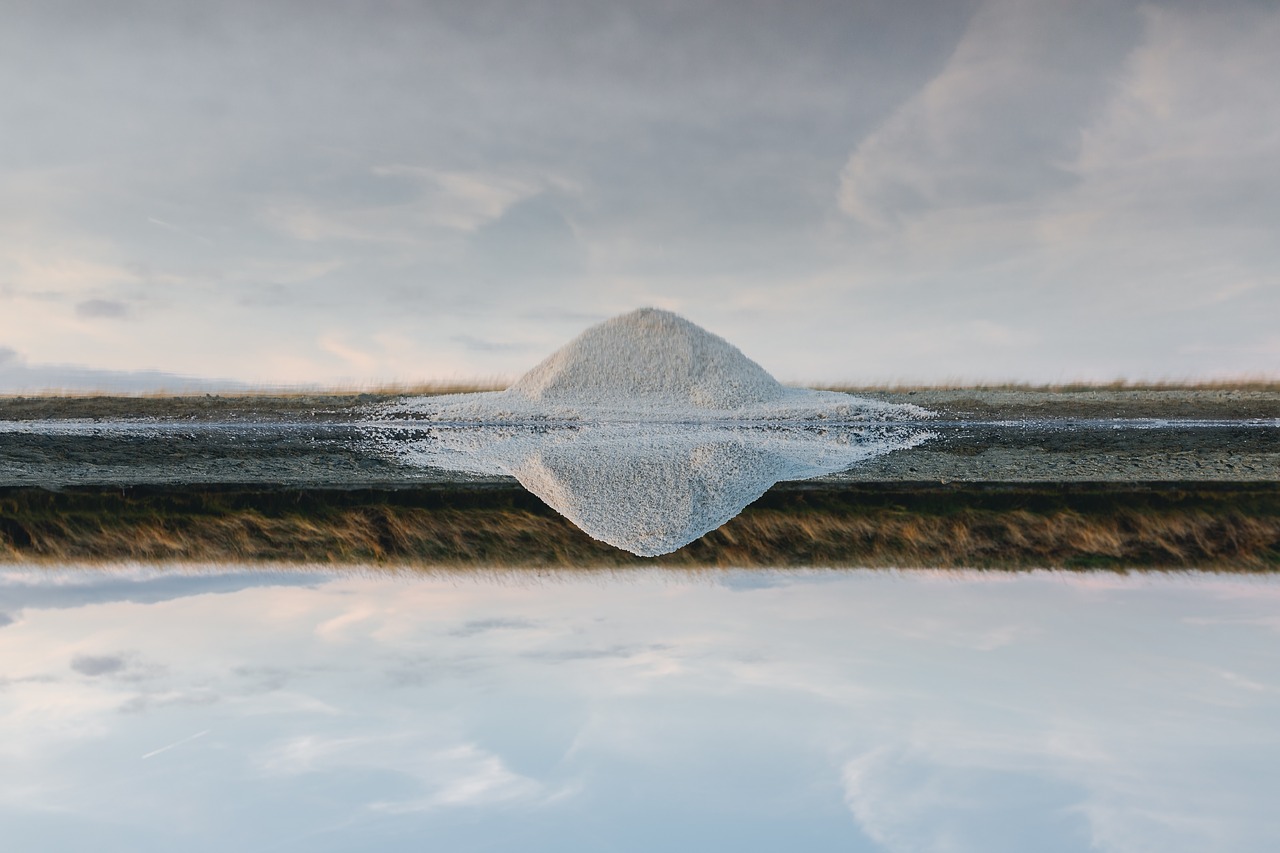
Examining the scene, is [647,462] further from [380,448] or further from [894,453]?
[380,448]

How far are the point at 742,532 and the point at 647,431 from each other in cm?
361

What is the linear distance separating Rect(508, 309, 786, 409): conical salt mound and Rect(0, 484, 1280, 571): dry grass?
462 cm

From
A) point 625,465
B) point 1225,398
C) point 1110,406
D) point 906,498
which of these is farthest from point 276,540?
point 1225,398

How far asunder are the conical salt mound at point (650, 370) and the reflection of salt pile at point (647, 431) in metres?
0.02

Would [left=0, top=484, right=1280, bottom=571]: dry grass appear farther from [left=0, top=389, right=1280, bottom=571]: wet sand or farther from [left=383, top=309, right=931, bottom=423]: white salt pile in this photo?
[left=383, top=309, right=931, bottom=423]: white salt pile

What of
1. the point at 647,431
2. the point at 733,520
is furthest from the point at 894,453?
the point at 733,520

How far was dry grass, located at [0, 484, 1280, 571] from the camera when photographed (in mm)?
3533

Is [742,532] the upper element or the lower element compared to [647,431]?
lower

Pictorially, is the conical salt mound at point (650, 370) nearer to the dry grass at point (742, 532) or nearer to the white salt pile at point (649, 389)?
the white salt pile at point (649, 389)

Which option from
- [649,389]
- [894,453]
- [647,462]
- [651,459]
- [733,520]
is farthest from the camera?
[649,389]

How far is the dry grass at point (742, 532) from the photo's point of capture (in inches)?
139

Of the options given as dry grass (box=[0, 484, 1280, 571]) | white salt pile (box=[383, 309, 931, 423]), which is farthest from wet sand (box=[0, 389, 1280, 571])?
white salt pile (box=[383, 309, 931, 423])

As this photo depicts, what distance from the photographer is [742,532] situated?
12.1 ft

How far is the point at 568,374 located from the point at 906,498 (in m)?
5.45
